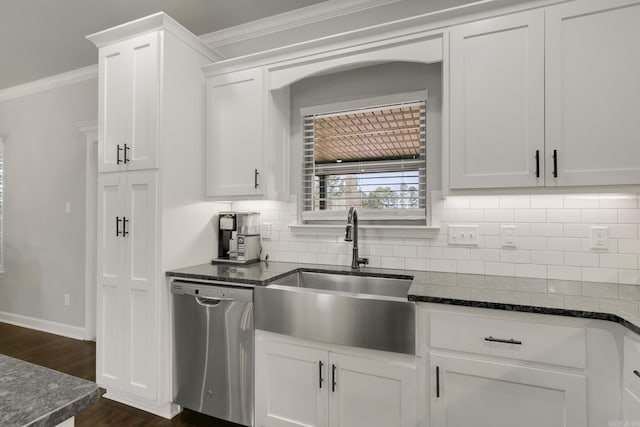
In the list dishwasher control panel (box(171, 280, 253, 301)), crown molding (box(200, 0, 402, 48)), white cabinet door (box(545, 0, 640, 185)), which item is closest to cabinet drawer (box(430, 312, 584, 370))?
white cabinet door (box(545, 0, 640, 185))

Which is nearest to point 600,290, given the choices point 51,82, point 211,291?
point 211,291

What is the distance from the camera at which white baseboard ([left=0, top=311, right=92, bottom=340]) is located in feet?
11.3

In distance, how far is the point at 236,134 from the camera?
2.31 meters

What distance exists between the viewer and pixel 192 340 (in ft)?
6.73

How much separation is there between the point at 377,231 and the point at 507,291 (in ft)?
2.95

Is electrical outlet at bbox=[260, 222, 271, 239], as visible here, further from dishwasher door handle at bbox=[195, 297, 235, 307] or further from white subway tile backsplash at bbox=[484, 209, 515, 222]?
white subway tile backsplash at bbox=[484, 209, 515, 222]

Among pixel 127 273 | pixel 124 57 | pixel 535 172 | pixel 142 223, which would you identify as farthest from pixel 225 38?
pixel 535 172

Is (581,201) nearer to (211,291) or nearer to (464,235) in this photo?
(464,235)

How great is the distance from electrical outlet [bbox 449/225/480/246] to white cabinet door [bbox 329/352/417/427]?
2.85 feet

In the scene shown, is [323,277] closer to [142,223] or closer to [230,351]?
[230,351]

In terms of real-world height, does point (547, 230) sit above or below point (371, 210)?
below

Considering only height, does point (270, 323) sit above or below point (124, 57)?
below

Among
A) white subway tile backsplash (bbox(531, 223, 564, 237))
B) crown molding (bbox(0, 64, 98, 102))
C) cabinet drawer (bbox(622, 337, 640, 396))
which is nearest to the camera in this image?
cabinet drawer (bbox(622, 337, 640, 396))

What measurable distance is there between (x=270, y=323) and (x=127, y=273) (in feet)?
3.68
